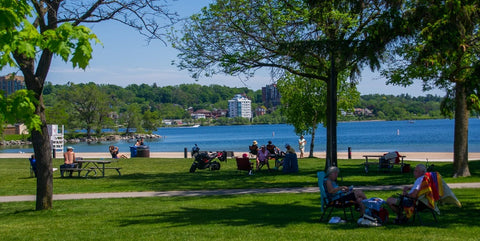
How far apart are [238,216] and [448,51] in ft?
22.3

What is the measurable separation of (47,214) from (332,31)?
40.7 feet

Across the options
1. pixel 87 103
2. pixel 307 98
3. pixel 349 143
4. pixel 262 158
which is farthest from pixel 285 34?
pixel 87 103

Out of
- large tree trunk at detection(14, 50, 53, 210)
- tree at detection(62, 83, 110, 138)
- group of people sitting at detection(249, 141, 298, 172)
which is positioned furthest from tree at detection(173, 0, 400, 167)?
tree at detection(62, 83, 110, 138)

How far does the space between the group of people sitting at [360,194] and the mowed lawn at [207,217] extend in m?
0.34

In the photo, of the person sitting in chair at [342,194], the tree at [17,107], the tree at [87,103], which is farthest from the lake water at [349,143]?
the tree at [17,107]

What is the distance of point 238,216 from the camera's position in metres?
10.2

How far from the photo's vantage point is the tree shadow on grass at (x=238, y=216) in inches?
372

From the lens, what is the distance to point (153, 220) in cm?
1004

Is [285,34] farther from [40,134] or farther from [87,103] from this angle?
[87,103]

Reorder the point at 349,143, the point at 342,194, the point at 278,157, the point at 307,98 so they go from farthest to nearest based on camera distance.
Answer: the point at 349,143 → the point at 307,98 → the point at 278,157 → the point at 342,194

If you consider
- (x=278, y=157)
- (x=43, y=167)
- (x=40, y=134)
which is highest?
(x=40, y=134)

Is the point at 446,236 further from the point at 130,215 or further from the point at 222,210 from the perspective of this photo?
the point at 130,215

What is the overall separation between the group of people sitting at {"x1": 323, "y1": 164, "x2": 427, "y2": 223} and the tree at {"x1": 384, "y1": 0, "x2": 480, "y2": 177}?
99.8 inches

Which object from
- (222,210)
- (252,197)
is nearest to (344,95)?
(252,197)
